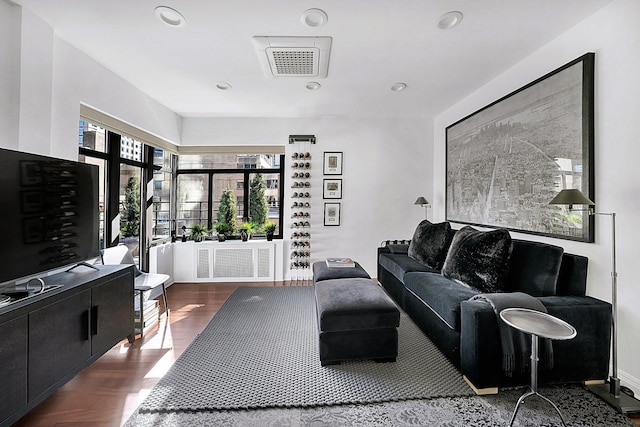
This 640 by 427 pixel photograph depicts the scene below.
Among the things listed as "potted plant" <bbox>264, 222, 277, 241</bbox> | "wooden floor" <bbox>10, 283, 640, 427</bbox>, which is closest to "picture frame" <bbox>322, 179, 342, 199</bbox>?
"potted plant" <bbox>264, 222, 277, 241</bbox>

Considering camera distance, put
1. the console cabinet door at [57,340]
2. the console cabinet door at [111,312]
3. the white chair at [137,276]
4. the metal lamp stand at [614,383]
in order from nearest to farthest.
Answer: the console cabinet door at [57,340] < the metal lamp stand at [614,383] < the console cabinet door at [111,312] < the white chair at [137,276]

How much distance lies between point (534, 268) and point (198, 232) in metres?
4.26

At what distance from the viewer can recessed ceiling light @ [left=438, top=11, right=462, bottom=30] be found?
6.74 feet

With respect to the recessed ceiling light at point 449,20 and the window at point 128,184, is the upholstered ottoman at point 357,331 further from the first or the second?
the window at point 128,184

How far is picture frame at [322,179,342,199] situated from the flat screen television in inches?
118

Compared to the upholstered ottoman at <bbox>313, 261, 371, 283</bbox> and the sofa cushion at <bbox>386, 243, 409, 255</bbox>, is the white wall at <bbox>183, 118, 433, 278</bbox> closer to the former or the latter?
the sofa cushion at <bbox>386, 243, 409, 255</bbox>

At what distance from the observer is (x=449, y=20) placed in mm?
2129

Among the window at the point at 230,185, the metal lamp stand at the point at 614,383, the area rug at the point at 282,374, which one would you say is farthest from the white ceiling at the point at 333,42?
the area rug at the point at 282,374

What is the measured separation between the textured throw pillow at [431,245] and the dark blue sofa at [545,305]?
732 millimetres

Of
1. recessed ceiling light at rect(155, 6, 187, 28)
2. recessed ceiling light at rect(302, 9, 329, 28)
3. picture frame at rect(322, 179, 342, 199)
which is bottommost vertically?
picture frame at rect(322, 179, 342, 199)

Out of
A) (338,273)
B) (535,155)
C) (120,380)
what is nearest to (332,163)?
(338,273)

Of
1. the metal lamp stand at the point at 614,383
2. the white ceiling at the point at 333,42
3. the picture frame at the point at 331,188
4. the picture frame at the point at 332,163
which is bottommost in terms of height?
the metal lamp stand at the point at 614,383

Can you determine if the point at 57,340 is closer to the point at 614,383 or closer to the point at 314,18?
the point at 314,18

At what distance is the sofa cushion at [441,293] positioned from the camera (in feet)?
6.97
